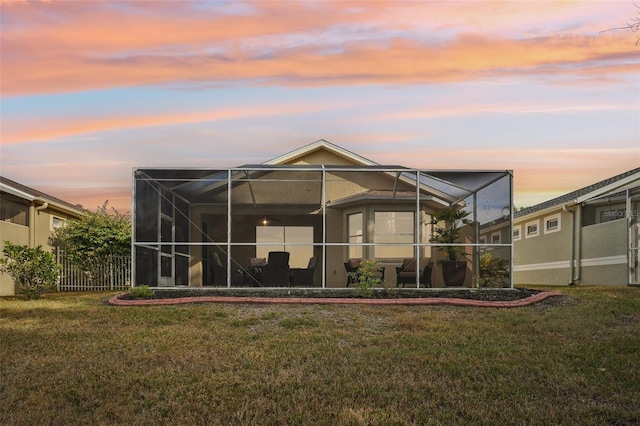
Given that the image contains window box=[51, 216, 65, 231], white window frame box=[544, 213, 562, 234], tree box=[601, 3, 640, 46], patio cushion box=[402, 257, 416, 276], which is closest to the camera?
tree box=[601, 3, 640, 46]

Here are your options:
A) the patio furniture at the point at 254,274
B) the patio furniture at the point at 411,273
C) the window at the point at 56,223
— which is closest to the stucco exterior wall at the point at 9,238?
the window at the point at 56,223

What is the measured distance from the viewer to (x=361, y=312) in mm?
11656

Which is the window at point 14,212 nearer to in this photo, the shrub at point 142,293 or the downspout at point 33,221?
the downspout at point 33,221

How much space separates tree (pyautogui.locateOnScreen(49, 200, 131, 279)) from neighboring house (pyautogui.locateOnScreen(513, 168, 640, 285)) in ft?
45.9

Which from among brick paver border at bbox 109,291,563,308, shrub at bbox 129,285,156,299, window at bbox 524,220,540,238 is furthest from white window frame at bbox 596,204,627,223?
shrub at bbox 129,285,156,299

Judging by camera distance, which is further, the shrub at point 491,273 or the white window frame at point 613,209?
the white window frame at point 613,209

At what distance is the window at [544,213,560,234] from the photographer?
22.2 m

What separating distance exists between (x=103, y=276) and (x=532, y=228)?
1588cm

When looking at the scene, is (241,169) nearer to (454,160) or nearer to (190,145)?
(190,145)

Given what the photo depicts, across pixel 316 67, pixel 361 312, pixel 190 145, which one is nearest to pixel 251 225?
pixel 190 145

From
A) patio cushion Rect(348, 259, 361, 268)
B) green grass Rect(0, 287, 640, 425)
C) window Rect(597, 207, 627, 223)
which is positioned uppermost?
window Rect(597, 207, 627, 223)

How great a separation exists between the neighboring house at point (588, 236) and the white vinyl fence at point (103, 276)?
552 inches

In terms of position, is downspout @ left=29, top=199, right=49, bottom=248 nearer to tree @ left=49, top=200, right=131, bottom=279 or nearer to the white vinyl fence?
tree @ left=49, top=200, right=131, bottom=279

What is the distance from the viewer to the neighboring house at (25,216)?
17.6m
